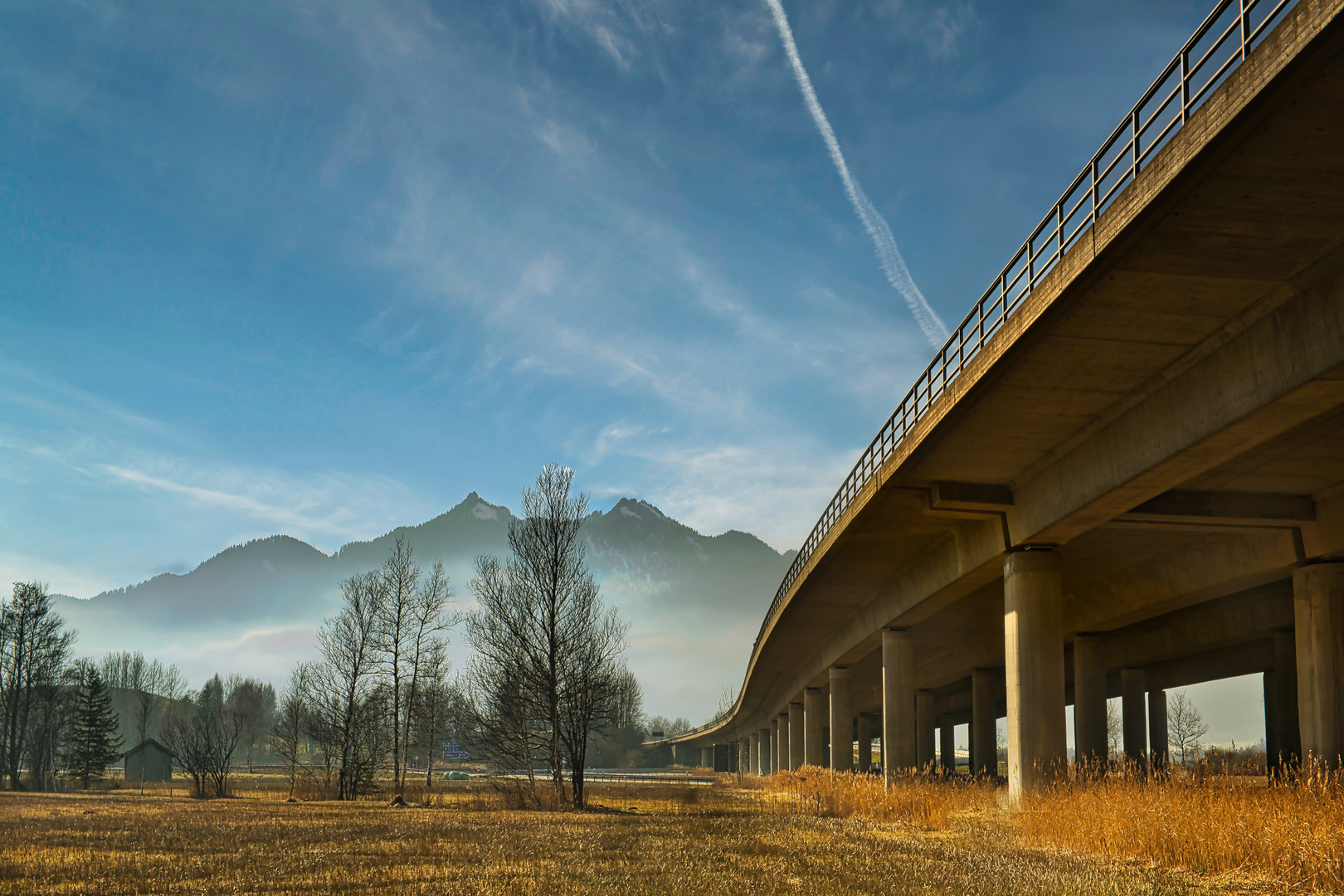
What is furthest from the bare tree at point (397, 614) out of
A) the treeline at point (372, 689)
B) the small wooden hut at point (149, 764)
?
the small wooden hut at point (149, 764)

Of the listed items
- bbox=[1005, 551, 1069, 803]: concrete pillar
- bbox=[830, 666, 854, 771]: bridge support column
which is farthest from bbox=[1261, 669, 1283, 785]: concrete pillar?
bbox=[830, 666, 854, 771]: bridge support column

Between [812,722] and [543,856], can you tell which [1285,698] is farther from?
[812,722]

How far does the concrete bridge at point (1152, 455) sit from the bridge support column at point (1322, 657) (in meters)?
0.05

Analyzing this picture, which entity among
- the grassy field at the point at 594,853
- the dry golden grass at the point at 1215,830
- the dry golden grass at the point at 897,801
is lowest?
the dry golden grass at the point at 897,801

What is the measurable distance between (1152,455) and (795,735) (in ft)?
183

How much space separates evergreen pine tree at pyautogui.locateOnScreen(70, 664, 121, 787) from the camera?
60.8 meters

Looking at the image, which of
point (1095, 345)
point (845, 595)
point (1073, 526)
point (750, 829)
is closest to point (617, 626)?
point (845, 595)

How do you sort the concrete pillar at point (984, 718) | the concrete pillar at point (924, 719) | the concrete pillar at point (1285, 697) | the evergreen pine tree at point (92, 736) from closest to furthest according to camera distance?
the concrete pillar at point (1285, 697), the concrete pillar at point (984, 718), the concrete pillar at point (924, 719), the evergreen pine tree at point (92, 736)

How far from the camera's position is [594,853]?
611 inches

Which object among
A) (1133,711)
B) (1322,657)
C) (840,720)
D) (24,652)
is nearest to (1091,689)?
(1133,711)

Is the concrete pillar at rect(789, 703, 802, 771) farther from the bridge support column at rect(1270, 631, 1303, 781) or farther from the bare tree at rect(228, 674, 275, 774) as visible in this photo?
the bare tree at rect(228, 674, 275, 774)

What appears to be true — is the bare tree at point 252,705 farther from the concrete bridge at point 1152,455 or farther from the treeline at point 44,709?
the concrete bridge at point 1152,455

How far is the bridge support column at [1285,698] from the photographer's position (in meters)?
29.5

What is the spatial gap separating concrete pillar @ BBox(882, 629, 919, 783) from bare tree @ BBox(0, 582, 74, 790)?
53.5 m
